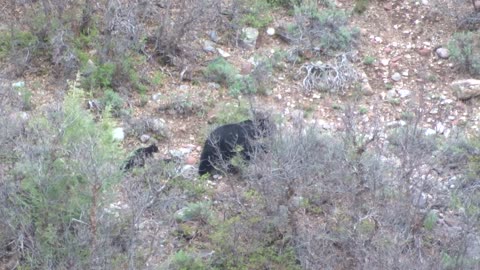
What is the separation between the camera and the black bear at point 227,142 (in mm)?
7242

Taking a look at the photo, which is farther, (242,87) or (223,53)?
(223,53)

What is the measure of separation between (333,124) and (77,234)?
114 inches

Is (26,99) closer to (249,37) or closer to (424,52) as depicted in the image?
(249,37)

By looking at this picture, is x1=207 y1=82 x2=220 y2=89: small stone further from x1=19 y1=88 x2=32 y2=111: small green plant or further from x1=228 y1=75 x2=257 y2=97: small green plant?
x1=19 y1=88 x2=32 y2=111: small green plant

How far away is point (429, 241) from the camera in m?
6.52

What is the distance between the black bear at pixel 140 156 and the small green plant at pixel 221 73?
1169 mm

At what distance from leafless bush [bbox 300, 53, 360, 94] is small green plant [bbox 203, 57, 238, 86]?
0.66 m

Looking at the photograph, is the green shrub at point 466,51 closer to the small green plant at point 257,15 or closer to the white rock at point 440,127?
the white rock at point 440,127

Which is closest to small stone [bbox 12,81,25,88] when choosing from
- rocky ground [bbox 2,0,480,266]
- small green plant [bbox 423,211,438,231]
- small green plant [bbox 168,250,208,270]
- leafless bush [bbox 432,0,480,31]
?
rocky ground [bbox 2,0,480,266]

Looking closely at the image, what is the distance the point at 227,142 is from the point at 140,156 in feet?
2.20

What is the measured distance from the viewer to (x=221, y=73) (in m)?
8.59

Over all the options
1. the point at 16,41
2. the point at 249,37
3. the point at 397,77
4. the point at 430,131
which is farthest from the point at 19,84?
the point at 430,131

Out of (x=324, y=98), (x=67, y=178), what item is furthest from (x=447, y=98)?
(x=67, y=178)

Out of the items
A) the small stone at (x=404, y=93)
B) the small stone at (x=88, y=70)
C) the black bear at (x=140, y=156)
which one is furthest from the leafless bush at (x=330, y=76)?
the small stone at (x=88, y=70)
